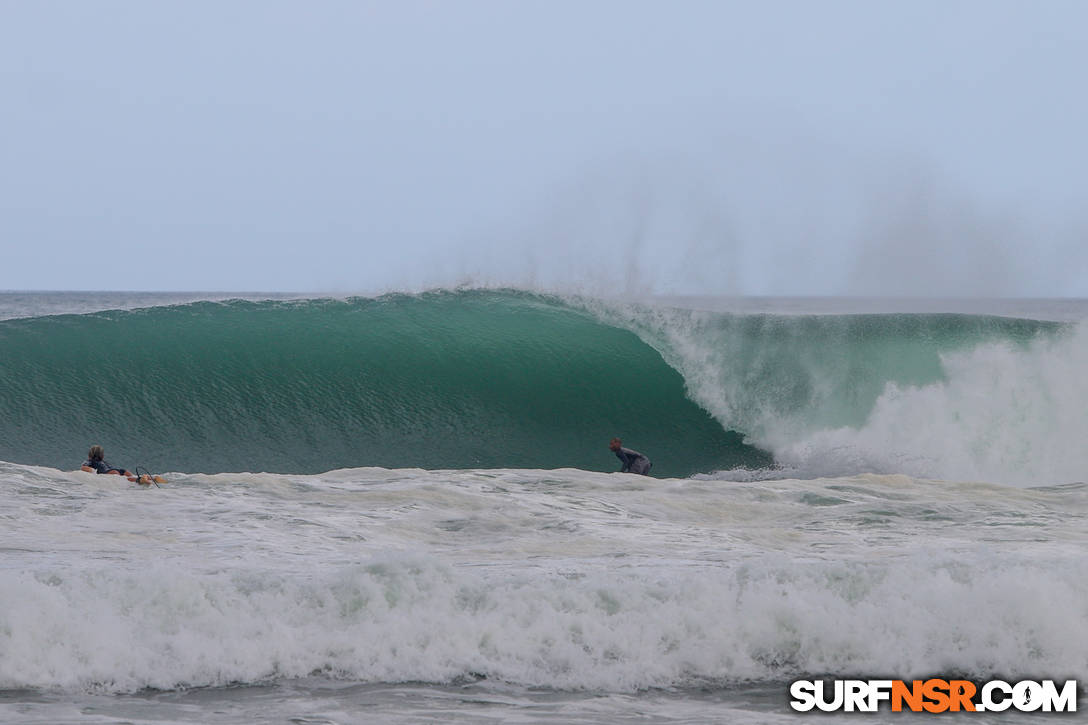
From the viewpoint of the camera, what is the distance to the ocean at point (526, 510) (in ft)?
15.9

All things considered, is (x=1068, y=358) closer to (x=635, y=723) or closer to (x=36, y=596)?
(x=635, y=723)

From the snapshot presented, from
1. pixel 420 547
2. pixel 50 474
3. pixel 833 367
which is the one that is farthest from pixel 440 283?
pixel 420 547

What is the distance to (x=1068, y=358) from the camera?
13531 mm

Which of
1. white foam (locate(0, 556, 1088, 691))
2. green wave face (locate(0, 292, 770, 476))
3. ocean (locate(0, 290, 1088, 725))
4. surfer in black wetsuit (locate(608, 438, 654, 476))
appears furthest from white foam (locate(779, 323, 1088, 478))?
white foam (locate(0, 556, 1088, 691))

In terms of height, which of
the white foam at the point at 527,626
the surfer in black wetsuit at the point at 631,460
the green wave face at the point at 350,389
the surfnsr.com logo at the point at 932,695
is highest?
the green wave face at the point at 350,389

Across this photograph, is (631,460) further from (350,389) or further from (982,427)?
(982,427)

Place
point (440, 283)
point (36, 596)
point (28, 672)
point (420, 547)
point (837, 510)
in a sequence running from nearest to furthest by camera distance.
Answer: point (28, 672)
point (36, 596)
point (420, 547)
point (837, 510)
point (440, 283)

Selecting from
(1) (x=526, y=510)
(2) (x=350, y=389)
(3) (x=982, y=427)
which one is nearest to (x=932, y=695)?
(1) (x=526, y=510)

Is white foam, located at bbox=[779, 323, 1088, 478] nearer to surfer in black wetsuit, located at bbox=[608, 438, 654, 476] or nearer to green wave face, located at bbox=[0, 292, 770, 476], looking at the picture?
green wave face, located at bbox=[0, 292, 770, 476]

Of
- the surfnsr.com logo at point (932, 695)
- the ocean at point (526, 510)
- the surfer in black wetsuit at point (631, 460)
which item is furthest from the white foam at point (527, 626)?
the surfer in black wetsuit at point (631, 460)

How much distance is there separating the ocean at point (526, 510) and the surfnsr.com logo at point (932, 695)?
113 millimetres

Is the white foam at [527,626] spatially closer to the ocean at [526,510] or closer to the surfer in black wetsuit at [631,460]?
the ocean at [526,510]

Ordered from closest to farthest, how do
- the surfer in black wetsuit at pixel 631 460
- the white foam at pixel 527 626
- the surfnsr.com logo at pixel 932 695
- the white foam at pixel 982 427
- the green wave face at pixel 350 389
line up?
the surfnsr.com logo at pixel 932 695
the white foam at pixel 527 626
the surfer in black wetsuit at pixel 631 460
the white foam at pixel 982 427
the green wave face at pixel 350 389

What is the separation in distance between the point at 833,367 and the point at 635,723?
34.7 ft
